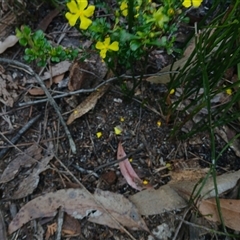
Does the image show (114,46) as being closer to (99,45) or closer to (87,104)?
(99,45)

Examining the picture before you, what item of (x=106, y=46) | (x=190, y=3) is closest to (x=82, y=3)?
(x=106, y=46)

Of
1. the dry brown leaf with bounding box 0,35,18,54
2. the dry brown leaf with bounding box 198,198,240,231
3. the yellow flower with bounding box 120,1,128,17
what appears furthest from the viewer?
the dry brown leaf with bounding box 0,35,18,54

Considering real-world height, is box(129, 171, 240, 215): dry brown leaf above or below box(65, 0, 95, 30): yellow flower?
below

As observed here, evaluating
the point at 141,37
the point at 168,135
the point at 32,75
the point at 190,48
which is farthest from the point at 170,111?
the point at 32,75

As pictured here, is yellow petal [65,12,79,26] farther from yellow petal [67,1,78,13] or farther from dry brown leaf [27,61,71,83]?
dry brown leaf [27,61,71,83]

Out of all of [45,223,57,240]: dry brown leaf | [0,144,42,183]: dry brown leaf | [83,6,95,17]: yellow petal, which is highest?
[83,6,95,17]: yellow petal

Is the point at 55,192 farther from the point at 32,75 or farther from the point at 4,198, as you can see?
the point at 32,75

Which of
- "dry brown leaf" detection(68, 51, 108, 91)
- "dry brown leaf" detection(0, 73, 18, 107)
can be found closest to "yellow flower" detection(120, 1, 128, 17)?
"dry brown leaf" detection(68, 51, 108, 91)
